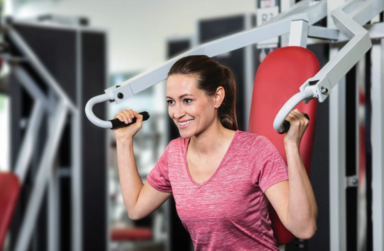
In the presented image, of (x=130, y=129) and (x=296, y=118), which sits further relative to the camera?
(x=130, y=129)

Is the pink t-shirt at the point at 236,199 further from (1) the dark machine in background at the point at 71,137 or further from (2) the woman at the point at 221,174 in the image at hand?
(1) the dark machine in background at the point at 71,137

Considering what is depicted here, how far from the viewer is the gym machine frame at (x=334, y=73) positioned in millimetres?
1032

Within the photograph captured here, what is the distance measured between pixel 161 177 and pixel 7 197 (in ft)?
3.88

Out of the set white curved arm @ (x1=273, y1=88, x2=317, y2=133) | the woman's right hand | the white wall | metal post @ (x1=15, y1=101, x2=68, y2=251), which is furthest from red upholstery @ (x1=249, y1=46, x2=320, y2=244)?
the white wall

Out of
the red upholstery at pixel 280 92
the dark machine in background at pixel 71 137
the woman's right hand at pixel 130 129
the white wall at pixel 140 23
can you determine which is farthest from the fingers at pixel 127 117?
the white wall at pixel 140 23

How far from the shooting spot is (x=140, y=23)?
19.6 feet

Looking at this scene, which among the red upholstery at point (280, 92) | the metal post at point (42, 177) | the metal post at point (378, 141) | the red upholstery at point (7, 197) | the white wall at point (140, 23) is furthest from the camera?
the white wall at point (140, 23)

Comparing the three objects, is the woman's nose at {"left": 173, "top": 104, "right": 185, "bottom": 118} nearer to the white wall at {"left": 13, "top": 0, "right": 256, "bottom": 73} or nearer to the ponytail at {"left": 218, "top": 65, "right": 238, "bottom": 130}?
the ponytail at {"left": 218, "top": 65, "right": 238, "bottom": 130}

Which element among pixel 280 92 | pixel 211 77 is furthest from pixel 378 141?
pixel 211 77

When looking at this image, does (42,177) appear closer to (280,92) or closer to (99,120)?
(99,120)

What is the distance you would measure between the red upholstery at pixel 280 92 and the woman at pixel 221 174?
0.09 meters

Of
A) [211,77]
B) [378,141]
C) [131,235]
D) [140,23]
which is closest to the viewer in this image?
[211,77]

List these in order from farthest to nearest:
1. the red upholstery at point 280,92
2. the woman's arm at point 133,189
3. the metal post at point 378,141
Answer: the metal post at point 378,141
the woman's arm at point 133,189
the red upholstery at point 280,92

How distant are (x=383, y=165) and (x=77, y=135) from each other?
1897 mm
